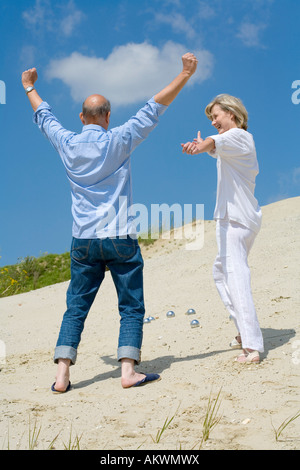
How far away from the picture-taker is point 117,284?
4.21 meters

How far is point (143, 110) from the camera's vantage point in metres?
4.10

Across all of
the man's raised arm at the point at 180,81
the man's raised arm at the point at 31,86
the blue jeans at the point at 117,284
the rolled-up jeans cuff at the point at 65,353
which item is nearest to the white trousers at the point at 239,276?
the blue jeans at the point at 117,284

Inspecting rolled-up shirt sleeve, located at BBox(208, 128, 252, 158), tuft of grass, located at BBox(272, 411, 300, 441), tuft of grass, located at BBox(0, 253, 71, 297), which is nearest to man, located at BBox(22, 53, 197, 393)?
rolled-up shirt sleeve, located at BBox(208, 128, 252, 158)

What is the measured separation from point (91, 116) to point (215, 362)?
97.7 inches

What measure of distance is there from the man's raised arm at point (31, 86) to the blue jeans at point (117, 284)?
144cm

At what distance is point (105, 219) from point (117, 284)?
0.58m

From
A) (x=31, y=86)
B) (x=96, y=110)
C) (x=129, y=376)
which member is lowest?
(x=129, y=376)

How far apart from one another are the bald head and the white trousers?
1.38m

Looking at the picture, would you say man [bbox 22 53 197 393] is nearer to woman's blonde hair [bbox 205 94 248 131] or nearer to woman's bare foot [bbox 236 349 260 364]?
woman's blonde hair [bbox 205 94 248 131]

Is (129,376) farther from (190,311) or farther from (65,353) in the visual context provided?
(190,311)

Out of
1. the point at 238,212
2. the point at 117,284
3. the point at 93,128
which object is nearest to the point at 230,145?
the point at 238,212

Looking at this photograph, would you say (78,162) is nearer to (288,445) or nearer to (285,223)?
(288,445)

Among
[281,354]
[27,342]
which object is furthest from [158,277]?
[281,354]

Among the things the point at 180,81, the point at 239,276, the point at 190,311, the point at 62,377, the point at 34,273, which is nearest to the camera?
the point at 180,81
